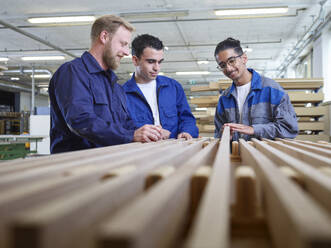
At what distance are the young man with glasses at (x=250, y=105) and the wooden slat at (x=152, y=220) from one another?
6.54 ft

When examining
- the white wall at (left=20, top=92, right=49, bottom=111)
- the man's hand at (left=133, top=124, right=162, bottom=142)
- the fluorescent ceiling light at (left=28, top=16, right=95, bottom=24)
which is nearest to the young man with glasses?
the man's hand at (left=133, top=124, right=162, bottom=142)

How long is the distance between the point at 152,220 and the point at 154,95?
2.97 metres

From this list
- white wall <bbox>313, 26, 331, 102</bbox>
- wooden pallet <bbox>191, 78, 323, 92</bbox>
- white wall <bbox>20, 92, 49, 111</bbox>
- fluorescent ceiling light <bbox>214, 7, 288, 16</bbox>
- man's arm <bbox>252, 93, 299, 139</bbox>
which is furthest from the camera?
white wall <bbox>20, 92, 49, 111</bbox>

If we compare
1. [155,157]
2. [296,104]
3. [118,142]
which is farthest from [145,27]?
[155,157]

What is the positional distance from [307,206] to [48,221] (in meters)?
0.34

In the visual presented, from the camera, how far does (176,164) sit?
946 mm

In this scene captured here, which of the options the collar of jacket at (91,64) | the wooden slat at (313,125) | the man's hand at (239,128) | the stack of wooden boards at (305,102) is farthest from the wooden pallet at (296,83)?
the collar of jacket at (91,64)

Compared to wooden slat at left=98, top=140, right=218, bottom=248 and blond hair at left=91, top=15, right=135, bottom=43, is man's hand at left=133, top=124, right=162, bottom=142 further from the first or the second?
wooden slat at left=98, top=140, right=218, bottom=248

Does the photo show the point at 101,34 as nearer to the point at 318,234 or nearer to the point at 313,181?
the point at 313,181

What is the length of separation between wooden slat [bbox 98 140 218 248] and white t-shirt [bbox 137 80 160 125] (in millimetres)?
2643

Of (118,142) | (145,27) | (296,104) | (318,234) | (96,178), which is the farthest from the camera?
(145,27)

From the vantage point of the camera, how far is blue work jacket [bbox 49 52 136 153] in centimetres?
187

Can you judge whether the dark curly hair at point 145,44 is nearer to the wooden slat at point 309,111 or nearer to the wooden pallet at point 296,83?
the wooden pallet at point 296,83

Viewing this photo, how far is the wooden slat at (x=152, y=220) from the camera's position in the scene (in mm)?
326
